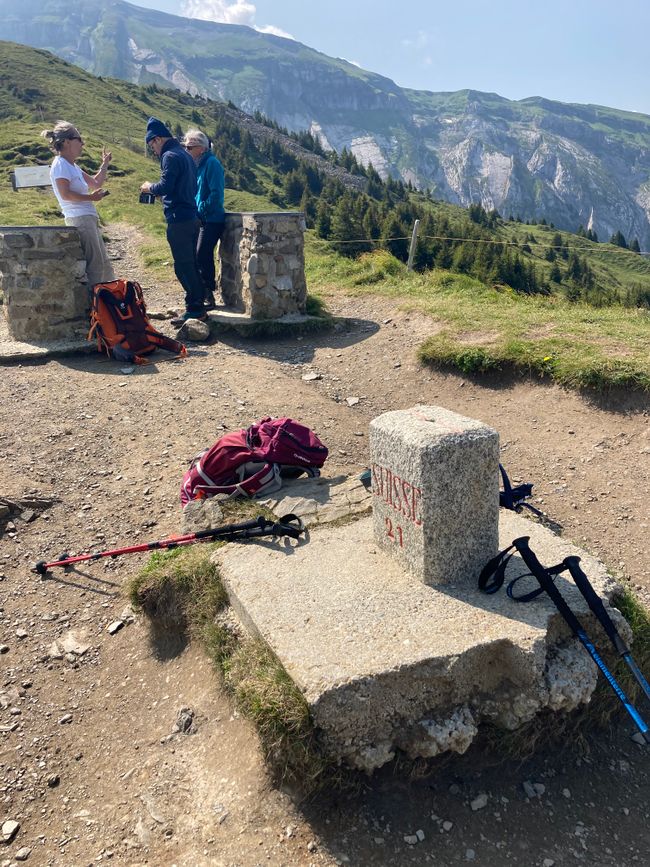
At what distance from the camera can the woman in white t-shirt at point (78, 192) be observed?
8711 millimetres

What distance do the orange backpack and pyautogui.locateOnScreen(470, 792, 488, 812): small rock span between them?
23.7 feet

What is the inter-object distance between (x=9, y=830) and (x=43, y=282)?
788 centimetres

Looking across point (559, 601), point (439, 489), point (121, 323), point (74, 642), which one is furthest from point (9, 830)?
point (121, 323)

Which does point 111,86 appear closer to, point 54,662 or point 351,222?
point 351,222

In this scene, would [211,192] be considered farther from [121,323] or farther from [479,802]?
[479,802]

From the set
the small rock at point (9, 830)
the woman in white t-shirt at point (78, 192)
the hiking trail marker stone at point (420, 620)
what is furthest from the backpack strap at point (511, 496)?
the woman in white t-shirt at point (78, 192)

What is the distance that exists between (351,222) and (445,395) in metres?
19.7

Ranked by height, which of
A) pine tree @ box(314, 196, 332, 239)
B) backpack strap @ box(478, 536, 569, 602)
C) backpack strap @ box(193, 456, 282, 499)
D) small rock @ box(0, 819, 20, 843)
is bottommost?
small rock @ box(0, 819, 20, 843)

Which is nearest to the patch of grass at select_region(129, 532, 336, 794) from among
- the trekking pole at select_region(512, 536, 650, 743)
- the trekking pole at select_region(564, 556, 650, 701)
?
the trekking pole at select_region(512, 536, 650, 743)

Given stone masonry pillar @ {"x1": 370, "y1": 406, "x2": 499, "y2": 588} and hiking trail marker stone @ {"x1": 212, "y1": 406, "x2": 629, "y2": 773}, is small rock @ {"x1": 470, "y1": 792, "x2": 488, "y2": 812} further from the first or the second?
stone masonry pillar @ {"x1": 370, "y1": 406, "x2": 499, "y2": 588}

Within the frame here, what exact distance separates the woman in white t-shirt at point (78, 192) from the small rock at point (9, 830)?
25.1 ft

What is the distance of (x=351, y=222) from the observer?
2591 cm

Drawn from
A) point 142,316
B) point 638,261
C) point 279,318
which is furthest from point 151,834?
point 638,261

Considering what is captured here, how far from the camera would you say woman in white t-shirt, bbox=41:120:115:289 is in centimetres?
871
